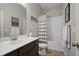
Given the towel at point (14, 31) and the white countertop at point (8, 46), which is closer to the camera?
the white countertop at point (8, 46)

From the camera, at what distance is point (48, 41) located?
3.31 metres

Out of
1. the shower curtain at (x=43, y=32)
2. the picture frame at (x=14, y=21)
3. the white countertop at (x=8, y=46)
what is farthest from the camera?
the shower curtain at (x=43, y=32)

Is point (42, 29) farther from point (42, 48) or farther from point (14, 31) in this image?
Answer: point (14, 31)

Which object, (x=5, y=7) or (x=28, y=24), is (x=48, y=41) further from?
(x=5, y=7)

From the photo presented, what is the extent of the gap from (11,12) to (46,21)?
176 centimetres

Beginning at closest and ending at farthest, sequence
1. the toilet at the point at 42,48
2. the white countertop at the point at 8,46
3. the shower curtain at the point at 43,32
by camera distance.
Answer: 1. the white countertop at the point at 8,46
2. the toilet at the point at 42,48
3. the shower curtain at the point at 43,32

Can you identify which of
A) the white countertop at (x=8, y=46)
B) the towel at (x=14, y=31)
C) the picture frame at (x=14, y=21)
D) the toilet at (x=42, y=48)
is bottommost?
the toilet at (x=42, y=48)

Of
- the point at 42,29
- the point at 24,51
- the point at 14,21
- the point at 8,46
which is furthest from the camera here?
the point at 42,29

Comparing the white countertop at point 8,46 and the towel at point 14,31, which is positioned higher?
the towel at point 14,31

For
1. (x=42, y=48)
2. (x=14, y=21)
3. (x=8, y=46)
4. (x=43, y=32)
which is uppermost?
(x=14, y=21)

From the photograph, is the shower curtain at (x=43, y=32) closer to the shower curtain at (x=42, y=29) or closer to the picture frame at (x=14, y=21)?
the shower curtain at (x=42, y=29)

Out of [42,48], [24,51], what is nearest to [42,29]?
[42,48]

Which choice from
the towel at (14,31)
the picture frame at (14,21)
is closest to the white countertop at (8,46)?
the towel at (14,31)

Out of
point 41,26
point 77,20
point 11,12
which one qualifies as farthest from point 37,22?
point 77,20
